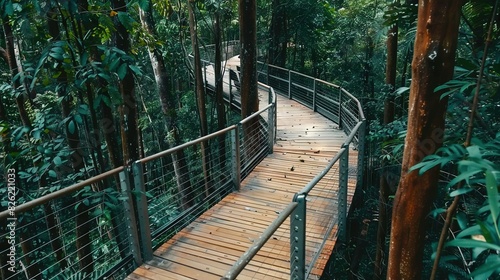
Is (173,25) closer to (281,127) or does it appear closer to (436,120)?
(281,127)

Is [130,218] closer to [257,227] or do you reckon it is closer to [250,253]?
[257,227]

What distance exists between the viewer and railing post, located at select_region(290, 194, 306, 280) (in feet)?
9.43

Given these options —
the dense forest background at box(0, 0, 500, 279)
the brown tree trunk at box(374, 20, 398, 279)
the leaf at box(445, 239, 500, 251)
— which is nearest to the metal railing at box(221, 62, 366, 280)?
the dense forest background at box(0, 0, 500, 279)

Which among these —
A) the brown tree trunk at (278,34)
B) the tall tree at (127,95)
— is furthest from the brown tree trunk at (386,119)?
the brown tree trunk at (278,34)

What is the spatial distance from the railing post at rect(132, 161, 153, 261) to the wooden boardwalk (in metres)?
0.14

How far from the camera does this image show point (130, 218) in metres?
3.58

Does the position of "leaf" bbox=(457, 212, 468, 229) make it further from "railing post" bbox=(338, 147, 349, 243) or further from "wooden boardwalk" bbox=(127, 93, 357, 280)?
"railing post" bbox=(338, 147, 349, 243)

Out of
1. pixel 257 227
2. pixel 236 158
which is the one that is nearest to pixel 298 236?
pixel 257 227

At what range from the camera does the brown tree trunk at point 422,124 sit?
1.97 meters

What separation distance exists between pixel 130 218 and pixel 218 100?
24.5 feet

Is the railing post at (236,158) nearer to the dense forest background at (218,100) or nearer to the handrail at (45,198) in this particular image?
the dense forest background at (218,100)

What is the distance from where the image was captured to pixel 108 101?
119 inches

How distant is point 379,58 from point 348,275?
7.46 meters

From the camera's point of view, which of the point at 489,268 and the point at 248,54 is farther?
the point at 248,54
